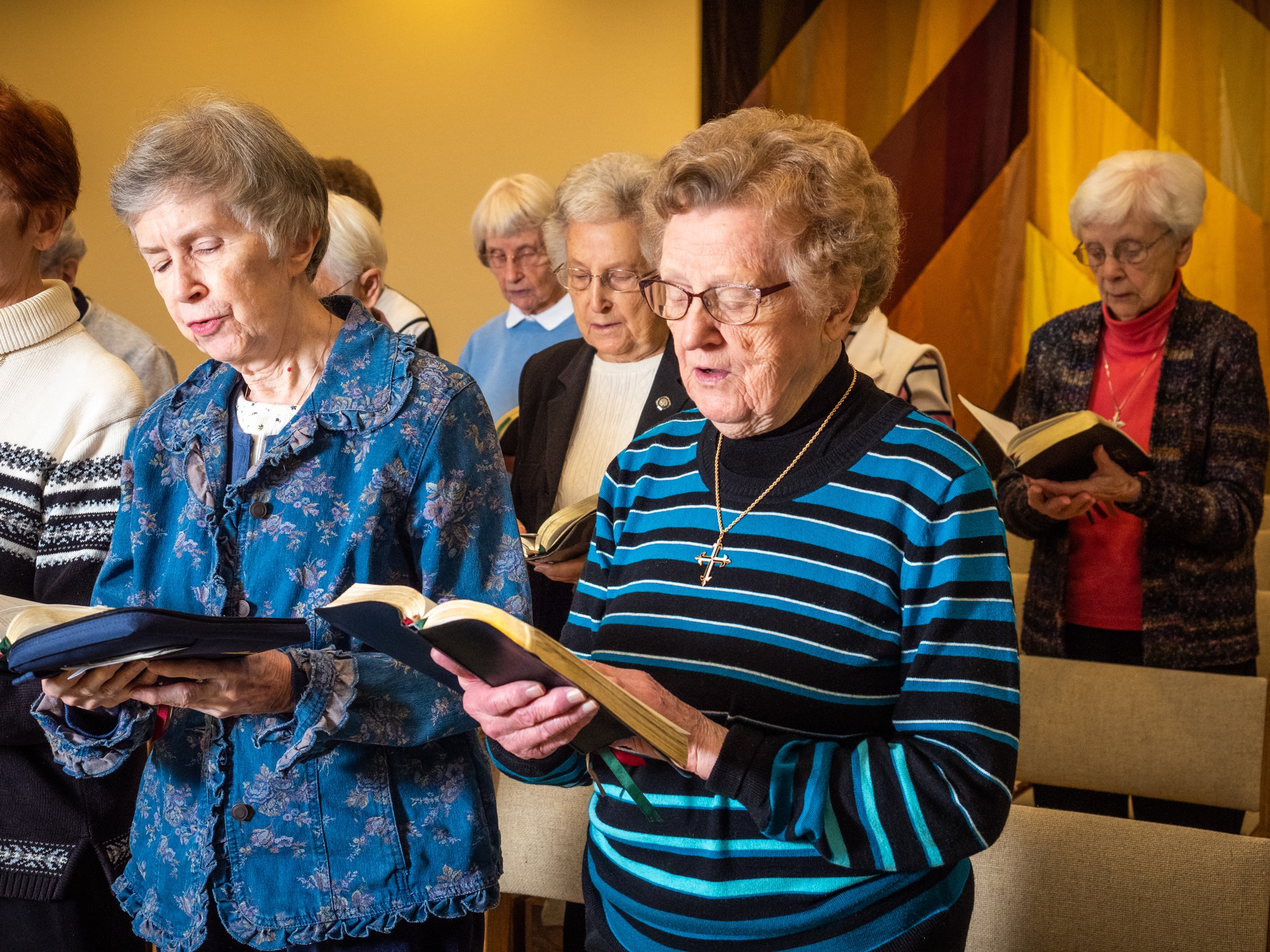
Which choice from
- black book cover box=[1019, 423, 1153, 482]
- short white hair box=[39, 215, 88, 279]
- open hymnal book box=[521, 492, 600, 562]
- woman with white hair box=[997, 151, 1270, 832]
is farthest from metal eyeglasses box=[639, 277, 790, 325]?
short white hair box=[39, 215, 88, 279]

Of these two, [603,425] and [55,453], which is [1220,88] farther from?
[55,453]

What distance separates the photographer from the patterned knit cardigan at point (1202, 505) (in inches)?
92.7

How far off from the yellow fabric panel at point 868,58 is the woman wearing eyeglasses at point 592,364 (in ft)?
9.13

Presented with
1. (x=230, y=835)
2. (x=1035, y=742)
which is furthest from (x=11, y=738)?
(x=1035, y=742)

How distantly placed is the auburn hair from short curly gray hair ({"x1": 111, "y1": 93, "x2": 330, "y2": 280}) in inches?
12.1

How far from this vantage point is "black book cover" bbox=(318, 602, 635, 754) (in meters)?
0.94

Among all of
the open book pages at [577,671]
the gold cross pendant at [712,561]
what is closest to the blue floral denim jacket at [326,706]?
the gold cross pendant at [712,561]

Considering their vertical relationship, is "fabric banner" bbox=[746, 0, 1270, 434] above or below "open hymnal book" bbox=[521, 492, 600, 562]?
above

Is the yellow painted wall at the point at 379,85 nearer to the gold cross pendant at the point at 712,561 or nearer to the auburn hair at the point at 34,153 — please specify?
the auburn hair at the point at 34,153

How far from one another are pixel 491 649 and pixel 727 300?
0.50 metres

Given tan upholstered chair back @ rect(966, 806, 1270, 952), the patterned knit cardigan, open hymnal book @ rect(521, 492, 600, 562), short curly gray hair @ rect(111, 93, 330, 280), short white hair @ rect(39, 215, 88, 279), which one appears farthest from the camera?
short white hair @ rect(39, 215, 88, 279)

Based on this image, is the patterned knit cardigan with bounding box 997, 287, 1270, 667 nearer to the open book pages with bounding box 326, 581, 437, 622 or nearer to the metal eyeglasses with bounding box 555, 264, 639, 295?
the metal eyeglasses with bounding box 555, 264, 639, 295

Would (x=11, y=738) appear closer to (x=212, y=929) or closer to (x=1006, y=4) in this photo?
(x=212, y=929)

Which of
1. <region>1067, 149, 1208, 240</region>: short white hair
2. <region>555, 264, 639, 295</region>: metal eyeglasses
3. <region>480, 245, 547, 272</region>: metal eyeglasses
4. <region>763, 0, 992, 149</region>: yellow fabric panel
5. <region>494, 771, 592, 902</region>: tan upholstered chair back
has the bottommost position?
<region>494, 771, 592, 902</region>: tan upholstered chair back
